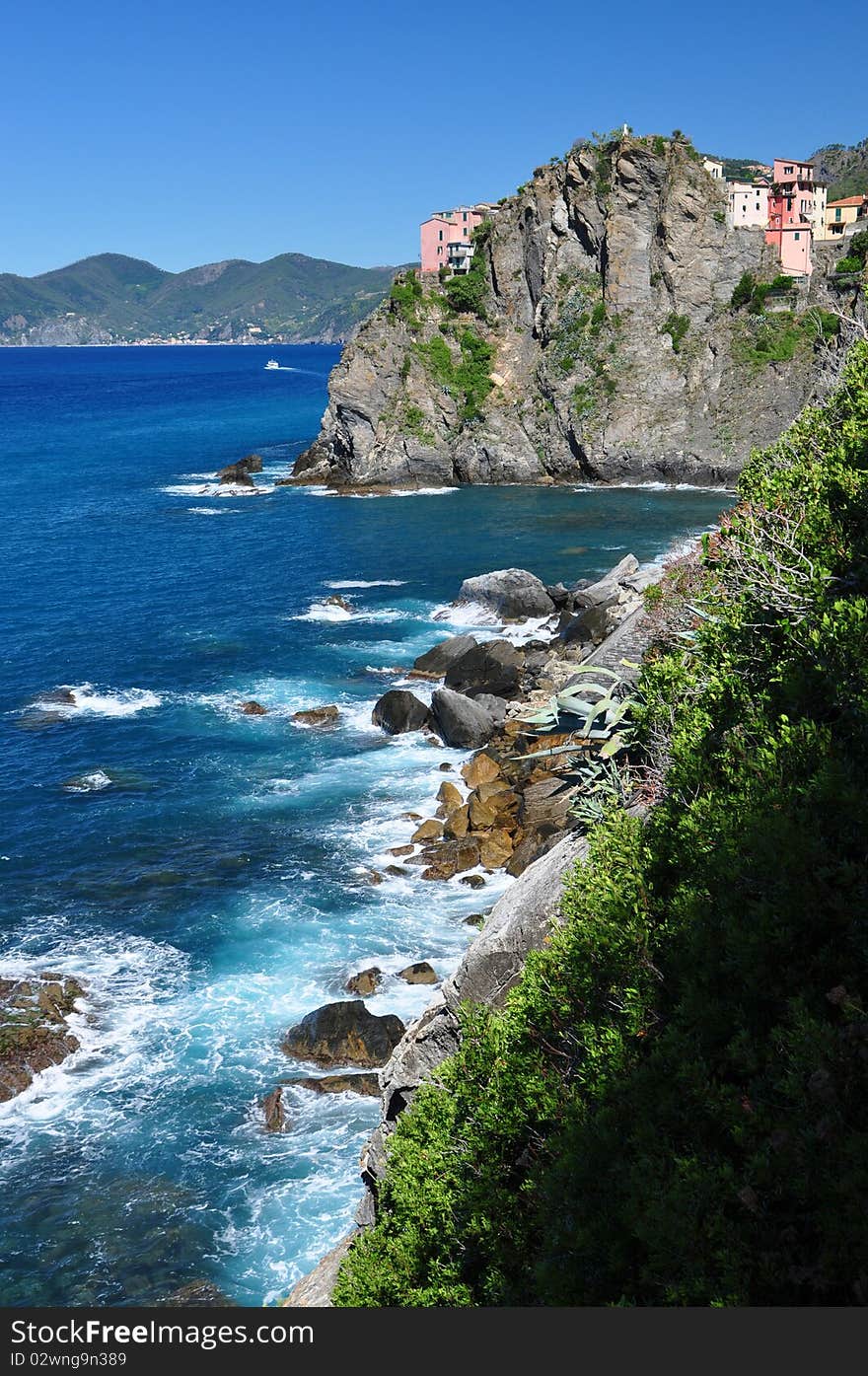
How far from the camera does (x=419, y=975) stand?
25.8 metres

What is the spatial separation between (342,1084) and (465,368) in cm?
8105

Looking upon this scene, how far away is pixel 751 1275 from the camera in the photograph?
7.79 meters

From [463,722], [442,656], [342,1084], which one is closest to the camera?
[342,1084]

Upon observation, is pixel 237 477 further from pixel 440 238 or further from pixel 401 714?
pixel 401 714

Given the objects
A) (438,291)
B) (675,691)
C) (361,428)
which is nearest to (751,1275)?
(675,691)

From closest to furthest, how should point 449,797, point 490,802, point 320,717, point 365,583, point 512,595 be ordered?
point 490,802, point 449,797, point 320,717, point 512,595, point 365,583

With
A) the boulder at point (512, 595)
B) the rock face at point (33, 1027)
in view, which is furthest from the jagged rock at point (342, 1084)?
the boulder at point (512, 595)

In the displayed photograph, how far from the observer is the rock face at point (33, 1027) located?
2369 centimetres

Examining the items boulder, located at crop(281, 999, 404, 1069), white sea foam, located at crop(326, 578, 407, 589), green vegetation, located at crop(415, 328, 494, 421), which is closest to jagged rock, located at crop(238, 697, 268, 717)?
white sea foam, located at crop(326, 578, 407, 589)

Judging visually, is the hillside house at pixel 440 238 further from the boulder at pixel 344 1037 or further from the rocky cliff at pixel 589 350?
the boulder at pixel 344 1037

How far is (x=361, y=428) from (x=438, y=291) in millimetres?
16690

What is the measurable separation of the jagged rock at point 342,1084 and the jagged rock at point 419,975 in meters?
3.00

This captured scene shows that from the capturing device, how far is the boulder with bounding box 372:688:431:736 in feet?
135

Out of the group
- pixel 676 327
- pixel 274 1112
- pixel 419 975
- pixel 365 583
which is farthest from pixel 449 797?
pixel 676 327
